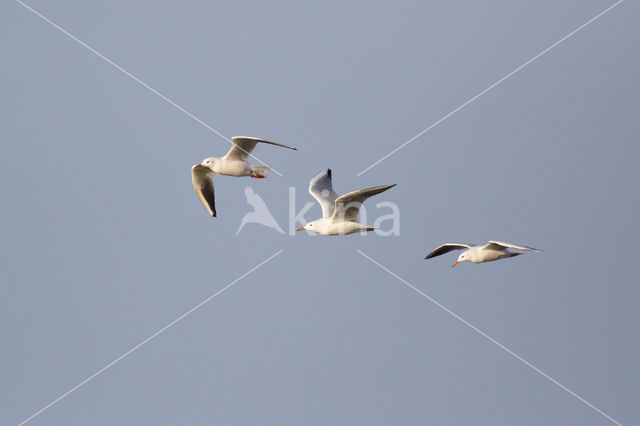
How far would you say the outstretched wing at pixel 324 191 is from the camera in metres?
24.1

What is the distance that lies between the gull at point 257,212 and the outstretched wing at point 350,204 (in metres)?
5.83

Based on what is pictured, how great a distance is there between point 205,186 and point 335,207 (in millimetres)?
5263

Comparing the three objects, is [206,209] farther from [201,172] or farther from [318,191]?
[318,191]

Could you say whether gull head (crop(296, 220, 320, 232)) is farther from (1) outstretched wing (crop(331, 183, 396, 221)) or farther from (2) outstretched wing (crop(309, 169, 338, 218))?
(1) outstretched wing (crop(331, 183, 396, 221))

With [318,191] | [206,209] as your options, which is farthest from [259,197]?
[318,191]

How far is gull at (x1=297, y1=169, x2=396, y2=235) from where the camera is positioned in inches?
854

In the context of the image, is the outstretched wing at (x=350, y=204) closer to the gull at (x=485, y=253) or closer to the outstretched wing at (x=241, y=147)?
the outstretched wing at (x=241, y=147)

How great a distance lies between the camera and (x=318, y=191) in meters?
24.8

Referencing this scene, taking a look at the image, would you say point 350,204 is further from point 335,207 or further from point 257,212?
point 257,212

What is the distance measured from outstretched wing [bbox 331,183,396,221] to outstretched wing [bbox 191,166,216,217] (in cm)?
475

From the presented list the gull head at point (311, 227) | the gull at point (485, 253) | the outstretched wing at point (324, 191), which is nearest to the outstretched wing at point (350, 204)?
the gull head at point (311, 227)

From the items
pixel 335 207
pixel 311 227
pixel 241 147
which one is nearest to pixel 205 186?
pixel 241 147

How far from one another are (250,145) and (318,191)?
81.2 inches

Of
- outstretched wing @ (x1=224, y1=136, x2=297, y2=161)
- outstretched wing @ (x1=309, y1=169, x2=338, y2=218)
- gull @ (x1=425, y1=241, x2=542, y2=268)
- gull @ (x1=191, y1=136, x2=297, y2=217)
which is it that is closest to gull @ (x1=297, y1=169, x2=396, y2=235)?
outstretched wing @ (x1=309, y1=169, x2=338, y2=218)
